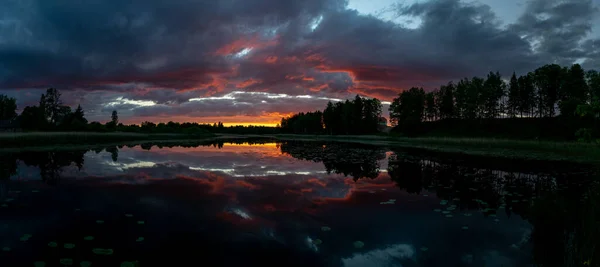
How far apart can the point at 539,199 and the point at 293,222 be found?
8.03 m

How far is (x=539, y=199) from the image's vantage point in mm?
9297

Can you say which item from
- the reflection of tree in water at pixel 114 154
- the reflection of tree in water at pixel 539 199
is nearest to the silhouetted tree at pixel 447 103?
the reflection of tree in water at pixel 539 199

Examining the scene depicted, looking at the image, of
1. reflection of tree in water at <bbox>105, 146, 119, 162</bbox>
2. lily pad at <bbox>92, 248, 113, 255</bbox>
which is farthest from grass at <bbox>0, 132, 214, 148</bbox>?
lily pad at <bbox>92, 248, 113, 255</bbox>

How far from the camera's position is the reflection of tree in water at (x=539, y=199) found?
6312 mm

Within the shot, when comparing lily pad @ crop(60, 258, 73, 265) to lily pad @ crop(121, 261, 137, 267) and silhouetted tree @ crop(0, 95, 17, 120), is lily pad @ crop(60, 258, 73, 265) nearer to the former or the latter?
lily pad @ crop(121, 261, 137, 267)

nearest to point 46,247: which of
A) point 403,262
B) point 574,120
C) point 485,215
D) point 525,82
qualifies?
point 403,262

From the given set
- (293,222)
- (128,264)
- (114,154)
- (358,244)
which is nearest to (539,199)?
(358,244)

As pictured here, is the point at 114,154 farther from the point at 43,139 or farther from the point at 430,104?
the point at 430,104

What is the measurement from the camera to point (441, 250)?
Result: 670 cm

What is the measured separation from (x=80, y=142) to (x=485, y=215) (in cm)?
5403

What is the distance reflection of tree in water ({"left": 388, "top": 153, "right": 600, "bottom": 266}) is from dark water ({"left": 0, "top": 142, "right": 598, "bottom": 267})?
0.05 metres

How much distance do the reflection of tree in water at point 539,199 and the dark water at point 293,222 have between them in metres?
0.05

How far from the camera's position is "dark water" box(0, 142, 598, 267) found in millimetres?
6262

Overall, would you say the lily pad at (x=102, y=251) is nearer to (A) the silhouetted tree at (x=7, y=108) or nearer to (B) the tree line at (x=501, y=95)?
(B) the tree line at (x=501, y=95)
